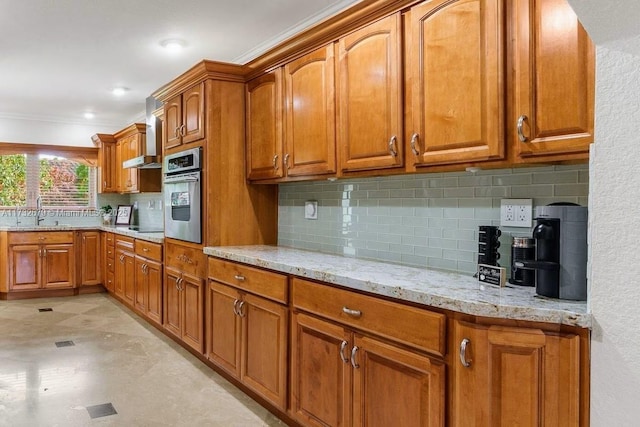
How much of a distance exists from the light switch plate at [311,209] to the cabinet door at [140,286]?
6.41 ft

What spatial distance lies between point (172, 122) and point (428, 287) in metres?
2.77

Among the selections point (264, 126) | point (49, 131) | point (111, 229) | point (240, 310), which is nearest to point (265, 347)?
point (240, 310)

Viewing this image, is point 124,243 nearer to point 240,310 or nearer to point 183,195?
point 183,195

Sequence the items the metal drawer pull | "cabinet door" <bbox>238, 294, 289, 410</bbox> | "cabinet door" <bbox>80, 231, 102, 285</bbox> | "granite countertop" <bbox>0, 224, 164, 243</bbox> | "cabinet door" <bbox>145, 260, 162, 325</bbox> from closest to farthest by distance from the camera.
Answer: the metal drawer pull
"cabinet door" <bbox>238, 294, 289, 410</bbox>
"cabinet door" <bbox>145, 260, 162, 325</bbox>
"granite countertop" <bbox>0, 224, 164, 243</bbox>
"cabinet door" <bbox>80, 231, 102, 285</bbox>

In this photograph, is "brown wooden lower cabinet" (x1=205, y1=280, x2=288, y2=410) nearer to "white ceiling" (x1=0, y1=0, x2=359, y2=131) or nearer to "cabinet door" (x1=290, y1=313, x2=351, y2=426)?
"cabinet door" (x1=290, y1=313, x2=351, y2=426)

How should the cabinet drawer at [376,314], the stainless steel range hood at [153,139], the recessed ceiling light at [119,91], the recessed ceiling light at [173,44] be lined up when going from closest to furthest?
1. the cabinet drawer at [376,314]
2. the recessed ceiling light at [173,44]
3. the stainless steel range hood at [153,139]
4. the recessed ceiling light at [119,91]

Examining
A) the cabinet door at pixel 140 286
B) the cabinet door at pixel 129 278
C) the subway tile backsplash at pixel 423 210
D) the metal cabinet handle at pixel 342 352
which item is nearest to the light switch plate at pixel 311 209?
the subway tile backsplash at pixel 423 210

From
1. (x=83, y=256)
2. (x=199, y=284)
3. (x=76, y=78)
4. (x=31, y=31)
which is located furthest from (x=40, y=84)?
(x=199, y=284)

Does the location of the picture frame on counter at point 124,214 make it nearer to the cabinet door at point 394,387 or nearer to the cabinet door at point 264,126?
the cabinet door at point 264,126

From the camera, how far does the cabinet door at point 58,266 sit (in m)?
5.70

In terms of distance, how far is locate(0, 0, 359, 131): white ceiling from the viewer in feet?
9.82

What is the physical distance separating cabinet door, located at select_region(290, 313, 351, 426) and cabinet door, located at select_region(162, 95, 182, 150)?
2.02 meters

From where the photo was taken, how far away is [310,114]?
2713 mm

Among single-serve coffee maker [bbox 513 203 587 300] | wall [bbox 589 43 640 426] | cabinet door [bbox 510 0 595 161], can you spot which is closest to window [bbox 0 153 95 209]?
cabinet door [bbox 510 0 595 161]
